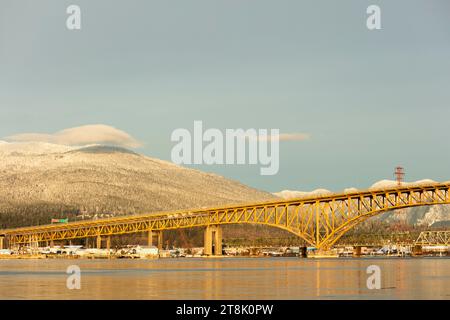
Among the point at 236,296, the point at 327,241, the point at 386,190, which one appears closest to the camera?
the point at 236,296

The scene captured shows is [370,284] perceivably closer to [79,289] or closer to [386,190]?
[79,289]

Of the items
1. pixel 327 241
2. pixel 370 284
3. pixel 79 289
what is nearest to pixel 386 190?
pixel 327 241

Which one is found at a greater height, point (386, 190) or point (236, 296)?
point (386, 190)

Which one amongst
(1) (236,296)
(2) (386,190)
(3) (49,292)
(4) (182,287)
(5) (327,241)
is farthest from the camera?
(5) (327,241)

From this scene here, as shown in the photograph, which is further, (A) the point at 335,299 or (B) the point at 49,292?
(B) the point at 49,292
